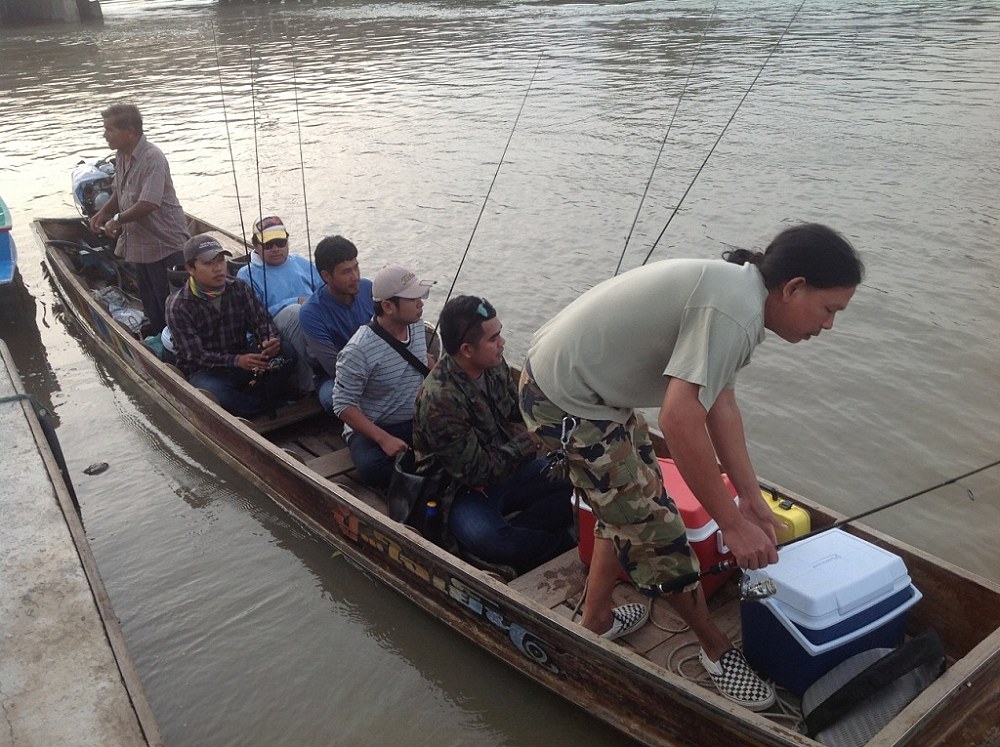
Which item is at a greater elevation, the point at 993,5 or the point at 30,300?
the point at 993,5

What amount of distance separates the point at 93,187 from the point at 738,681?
788 centimetres

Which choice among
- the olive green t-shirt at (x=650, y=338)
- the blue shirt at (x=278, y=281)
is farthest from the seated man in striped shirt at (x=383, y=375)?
the blue shirt at (x=278, y=281)

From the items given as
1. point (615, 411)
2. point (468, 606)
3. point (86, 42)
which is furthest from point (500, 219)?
point (86, 42)

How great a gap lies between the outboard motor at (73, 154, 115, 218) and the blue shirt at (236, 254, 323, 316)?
3.20 metres

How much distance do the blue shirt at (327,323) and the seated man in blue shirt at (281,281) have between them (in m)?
0.63

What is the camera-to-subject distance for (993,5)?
21.4 meters

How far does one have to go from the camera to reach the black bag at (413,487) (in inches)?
162

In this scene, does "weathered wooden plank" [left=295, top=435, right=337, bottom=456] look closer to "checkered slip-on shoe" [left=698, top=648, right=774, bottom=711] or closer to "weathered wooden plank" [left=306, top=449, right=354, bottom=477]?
"weathered wooden plank" [left=306, top=449, right=354, bottom=477]

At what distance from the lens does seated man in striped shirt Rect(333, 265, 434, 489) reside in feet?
14.3

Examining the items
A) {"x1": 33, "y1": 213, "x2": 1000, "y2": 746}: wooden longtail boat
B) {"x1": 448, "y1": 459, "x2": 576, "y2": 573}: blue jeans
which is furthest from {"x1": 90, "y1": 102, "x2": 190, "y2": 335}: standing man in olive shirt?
{"x1": 448, "y1": 459, "x2": 576, "y2": 573}: blue jeans

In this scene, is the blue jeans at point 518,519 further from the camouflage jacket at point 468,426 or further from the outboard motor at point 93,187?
the outboard motor at point 93,187

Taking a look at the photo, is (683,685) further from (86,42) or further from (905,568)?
(86,42)

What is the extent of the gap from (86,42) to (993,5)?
26.8 m

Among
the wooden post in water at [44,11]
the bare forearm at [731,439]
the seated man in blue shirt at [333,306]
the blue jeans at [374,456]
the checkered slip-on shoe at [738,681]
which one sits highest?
the bare forearm at [731,439]
